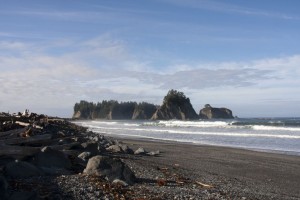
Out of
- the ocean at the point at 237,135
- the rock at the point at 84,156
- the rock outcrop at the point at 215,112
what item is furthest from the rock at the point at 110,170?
the rock outcrop at the point at 215,112

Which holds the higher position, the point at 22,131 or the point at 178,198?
the point at 22,131

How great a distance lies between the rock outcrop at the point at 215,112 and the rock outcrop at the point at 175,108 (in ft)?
33.4

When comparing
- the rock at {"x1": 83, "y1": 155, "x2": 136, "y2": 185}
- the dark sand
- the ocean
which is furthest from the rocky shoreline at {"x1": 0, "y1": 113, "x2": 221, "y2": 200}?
the ocean

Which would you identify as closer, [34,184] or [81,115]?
[34,184]

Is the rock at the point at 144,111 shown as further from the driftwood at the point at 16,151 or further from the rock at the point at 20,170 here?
the rock at the point at 20,170

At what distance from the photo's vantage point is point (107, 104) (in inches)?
5650

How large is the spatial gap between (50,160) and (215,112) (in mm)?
115931

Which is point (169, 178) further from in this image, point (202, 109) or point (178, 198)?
point (202, 109)

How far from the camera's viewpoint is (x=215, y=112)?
123125 mm

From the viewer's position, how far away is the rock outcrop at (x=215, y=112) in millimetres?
121688

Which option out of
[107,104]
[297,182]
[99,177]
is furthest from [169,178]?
[107,104]

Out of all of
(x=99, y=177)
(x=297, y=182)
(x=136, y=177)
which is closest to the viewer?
(x=99, y=177)

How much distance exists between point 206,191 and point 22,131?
22.0 feet

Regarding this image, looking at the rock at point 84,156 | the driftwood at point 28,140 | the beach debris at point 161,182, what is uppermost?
the driftwood at point 28,140
